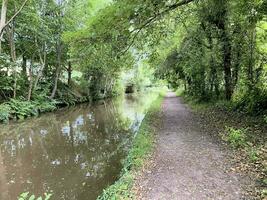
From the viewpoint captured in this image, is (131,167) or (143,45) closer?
(131,167)

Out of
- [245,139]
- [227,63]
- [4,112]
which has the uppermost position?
[227,63]

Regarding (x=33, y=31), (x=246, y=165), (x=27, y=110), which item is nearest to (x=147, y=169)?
(x=246, y=165)

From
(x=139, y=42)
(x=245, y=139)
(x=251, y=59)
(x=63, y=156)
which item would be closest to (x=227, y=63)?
(x=251, y=59)

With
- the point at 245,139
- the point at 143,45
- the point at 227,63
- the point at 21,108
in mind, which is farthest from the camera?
the point at 21,108

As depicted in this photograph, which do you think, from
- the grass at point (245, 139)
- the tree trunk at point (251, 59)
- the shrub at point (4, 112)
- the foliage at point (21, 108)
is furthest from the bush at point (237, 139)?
the foliage at point (21, 108)

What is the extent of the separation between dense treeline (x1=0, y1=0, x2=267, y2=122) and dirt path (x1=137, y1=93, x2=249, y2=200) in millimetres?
4297

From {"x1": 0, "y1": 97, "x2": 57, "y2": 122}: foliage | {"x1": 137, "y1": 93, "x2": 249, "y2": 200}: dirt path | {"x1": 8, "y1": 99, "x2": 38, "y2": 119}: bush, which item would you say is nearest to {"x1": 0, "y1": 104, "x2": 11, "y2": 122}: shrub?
{"x1": 0, "y1": 97, "x2": 57, "y2": 122}: foliage

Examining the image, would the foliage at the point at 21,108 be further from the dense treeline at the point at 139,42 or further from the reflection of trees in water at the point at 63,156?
the reflection of trees in water at the point at 63,156

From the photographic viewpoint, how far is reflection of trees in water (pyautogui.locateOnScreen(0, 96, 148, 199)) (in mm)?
7332

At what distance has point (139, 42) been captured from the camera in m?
13.3

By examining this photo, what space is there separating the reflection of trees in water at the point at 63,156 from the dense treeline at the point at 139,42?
338cm

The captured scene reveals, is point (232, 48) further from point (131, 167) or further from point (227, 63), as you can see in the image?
point (131, 167)

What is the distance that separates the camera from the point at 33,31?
20469 millimetres

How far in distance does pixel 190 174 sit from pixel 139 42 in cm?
801
